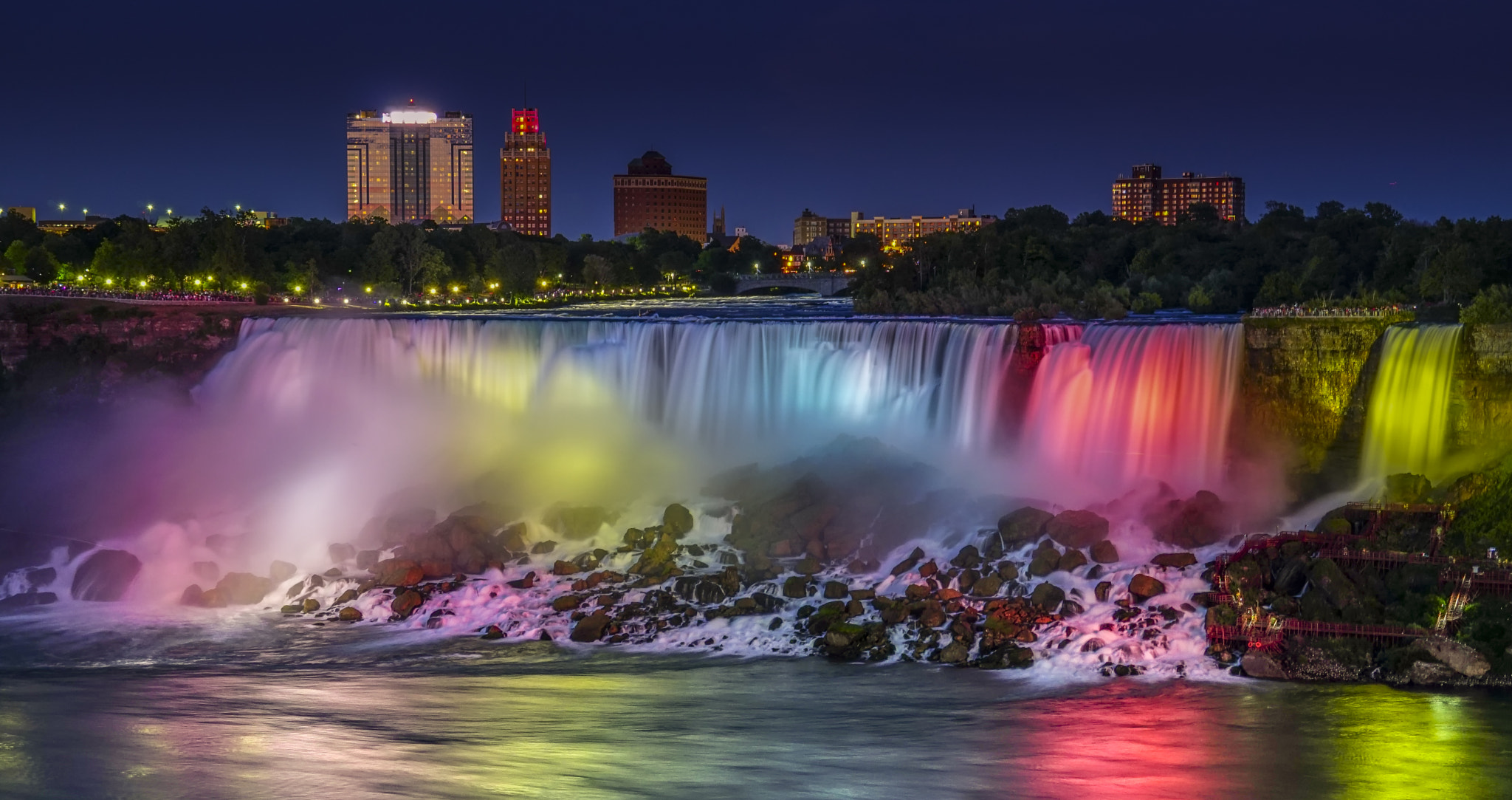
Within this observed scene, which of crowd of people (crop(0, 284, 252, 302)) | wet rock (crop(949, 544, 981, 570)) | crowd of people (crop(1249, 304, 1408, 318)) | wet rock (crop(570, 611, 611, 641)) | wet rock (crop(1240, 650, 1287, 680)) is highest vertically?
crowd of people (crop(1249, 304, 1408, 318))

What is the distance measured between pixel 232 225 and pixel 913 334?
42354mm

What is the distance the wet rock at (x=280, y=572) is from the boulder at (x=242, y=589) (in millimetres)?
299

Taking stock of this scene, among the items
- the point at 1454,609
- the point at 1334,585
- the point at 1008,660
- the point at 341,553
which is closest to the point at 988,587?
the point at 1008,660

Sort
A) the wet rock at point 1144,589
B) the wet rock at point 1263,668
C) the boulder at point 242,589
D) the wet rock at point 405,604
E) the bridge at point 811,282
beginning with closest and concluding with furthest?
1. the wet rock at point 1263,668
2. the wet rock at point 1144,589
3. the wet rock at point 405,604
4. the boulder at point 242,589
5. the bridge at point 811,282

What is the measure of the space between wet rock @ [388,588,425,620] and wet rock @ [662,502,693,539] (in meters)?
5.87

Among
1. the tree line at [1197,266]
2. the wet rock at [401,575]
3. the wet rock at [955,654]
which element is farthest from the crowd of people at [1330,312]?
the wet rock at [401,575]

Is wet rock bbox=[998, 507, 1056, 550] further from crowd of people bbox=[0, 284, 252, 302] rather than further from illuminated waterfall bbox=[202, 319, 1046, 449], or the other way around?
Result: crowd of people bbox=[0, 284, 252, 302]

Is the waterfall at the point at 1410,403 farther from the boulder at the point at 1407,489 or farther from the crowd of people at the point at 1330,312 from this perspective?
the boulder at the point at 1407,489

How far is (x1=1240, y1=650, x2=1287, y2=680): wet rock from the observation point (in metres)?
24.8

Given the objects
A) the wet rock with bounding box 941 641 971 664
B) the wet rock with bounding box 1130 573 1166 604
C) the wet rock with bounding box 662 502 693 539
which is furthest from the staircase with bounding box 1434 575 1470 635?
the wet rock with bounding box 662 502 693 539

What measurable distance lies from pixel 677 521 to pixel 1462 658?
55.2 ft

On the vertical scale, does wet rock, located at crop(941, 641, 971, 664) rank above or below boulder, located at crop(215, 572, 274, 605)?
above

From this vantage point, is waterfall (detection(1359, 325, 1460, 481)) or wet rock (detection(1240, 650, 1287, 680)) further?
waterfall (detection(1359, 325, 1460, 481))

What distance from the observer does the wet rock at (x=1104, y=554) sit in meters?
29.7
